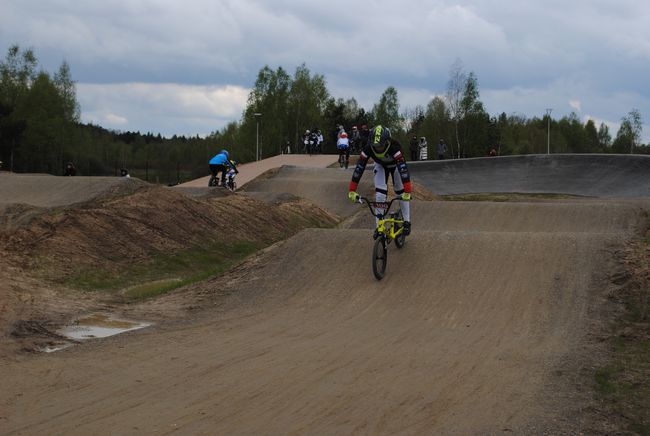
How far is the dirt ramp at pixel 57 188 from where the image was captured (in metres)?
21.0

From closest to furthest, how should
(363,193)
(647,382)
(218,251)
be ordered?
(647,382), (218,251), (363,193)

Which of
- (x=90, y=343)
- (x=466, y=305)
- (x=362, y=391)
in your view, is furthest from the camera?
(x=466, y=305)

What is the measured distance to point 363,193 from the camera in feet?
102

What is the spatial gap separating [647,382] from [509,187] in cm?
3567

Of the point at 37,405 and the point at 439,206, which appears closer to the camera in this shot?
the point at 37,405

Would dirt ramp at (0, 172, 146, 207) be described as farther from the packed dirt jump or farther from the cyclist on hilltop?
the cyclist on hilltop

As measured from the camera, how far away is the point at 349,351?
877 centimetres

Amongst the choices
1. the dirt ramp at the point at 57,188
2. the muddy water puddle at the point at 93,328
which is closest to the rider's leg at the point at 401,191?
the muddy water puddle at the point at 93,328

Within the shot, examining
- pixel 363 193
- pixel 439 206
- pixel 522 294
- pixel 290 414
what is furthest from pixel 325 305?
pixel 363 193

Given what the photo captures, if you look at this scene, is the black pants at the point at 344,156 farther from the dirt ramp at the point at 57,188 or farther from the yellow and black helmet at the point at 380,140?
the yellow and black helmet at the point at 380,140

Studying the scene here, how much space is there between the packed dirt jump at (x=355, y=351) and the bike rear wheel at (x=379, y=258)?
17 centimetres

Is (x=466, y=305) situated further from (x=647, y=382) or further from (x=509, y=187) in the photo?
(x=509, y=187)

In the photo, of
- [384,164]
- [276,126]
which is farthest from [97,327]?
[276,126]

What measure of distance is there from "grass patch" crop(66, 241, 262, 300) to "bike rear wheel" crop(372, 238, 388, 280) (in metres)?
3.49
